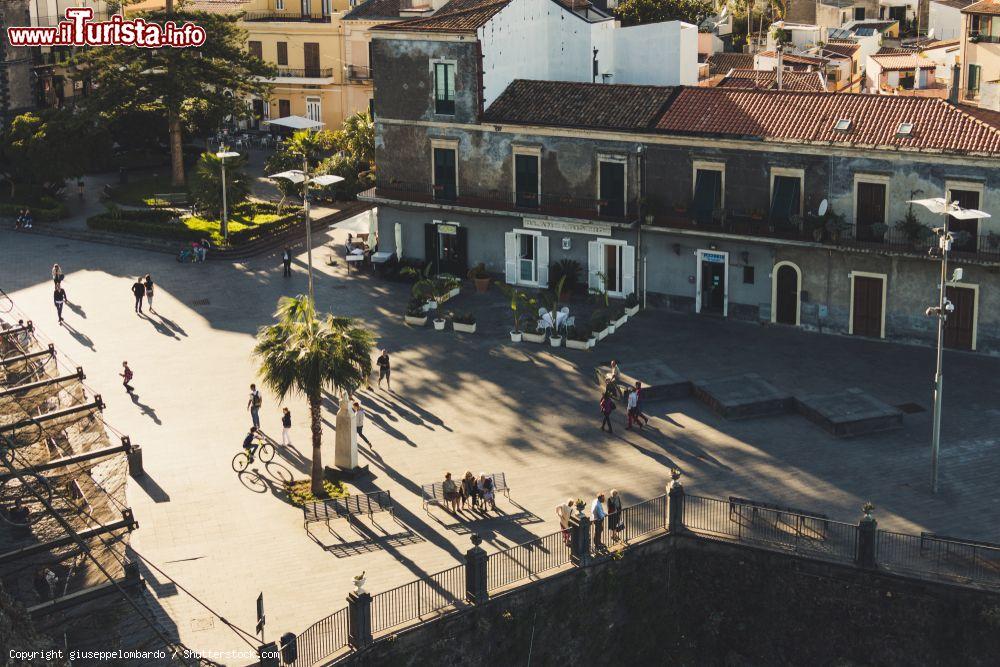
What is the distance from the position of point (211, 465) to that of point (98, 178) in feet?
133

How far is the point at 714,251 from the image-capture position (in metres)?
50.5

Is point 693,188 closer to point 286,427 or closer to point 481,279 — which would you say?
point 481,279

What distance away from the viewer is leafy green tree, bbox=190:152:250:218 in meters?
63.1

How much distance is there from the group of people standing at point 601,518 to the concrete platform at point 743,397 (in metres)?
8.21

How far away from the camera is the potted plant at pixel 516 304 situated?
161 ft

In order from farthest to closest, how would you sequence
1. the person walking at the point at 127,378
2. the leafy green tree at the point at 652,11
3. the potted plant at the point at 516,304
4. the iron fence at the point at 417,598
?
the leafy green tree at the point at 652,11
the potted plant at the point at 516,304
the person walking at the point at 127,378
the iron fence at the point at 417,598

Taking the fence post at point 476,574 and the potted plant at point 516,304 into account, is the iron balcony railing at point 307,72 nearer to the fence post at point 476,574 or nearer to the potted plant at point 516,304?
the potted plant at point 516,304

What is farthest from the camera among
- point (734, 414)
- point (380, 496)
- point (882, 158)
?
point (882, 158)

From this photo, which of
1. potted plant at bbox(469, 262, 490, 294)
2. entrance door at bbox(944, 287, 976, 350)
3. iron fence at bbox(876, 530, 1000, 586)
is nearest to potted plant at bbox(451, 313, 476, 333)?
potted plant at bbox(469, 262, 490, 294)

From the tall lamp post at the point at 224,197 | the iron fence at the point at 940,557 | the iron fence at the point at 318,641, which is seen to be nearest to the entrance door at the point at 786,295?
the iron fence at the point at 940,557

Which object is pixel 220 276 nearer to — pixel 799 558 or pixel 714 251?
pixel 714 251

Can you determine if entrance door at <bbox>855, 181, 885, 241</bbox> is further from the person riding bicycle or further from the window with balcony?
the person riding bicycle

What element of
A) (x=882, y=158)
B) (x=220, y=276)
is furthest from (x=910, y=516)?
(x=220, y=276)

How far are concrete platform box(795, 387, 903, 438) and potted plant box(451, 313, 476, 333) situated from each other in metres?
12.8
